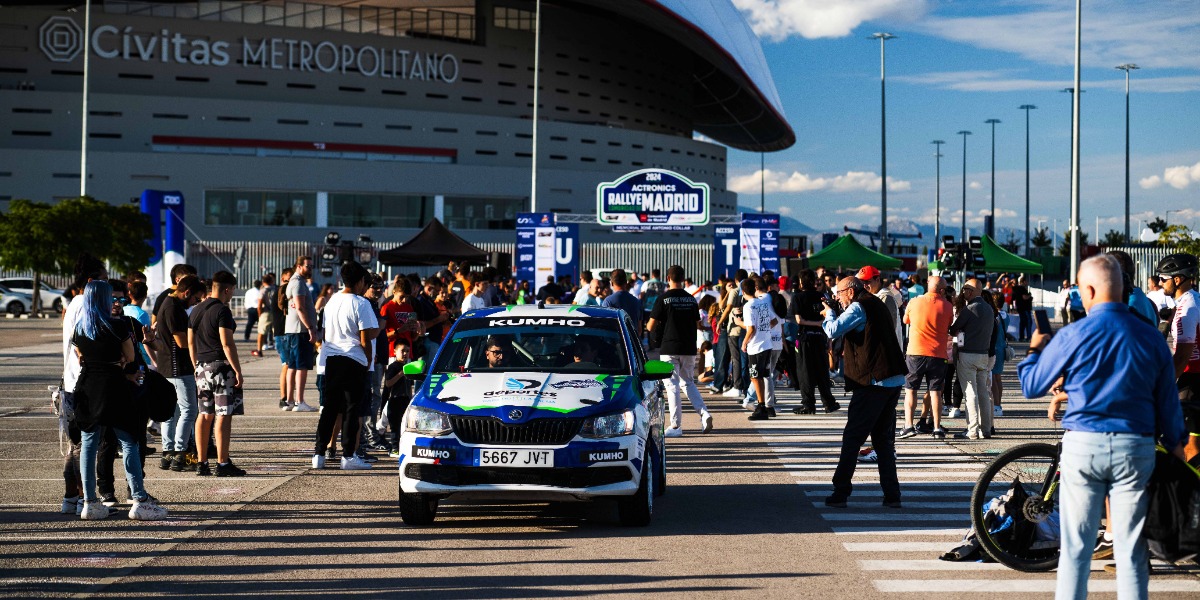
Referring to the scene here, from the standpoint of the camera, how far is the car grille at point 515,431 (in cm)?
851

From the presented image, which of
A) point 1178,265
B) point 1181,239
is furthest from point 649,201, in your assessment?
point 1178,265

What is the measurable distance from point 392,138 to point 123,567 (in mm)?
64311

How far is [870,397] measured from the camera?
9.94 meters

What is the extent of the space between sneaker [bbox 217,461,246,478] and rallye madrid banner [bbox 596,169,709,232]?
26.3 metres

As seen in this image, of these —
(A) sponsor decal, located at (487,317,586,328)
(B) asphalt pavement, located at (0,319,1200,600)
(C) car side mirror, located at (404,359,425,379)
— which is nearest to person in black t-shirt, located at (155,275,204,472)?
(B) asphalt pavement, located at (0,319,1200,600)

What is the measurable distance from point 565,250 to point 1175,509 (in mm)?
31309

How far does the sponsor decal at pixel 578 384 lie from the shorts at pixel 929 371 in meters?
6.52

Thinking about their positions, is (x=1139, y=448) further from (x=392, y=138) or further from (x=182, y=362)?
(x=392, y=138)

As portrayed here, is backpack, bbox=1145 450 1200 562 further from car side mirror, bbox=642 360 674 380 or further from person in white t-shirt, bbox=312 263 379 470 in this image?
person in white t-shirt, bbox=312 263 379 470

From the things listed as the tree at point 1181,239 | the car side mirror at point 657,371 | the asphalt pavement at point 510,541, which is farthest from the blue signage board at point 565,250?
the car side mirror at point 657,371

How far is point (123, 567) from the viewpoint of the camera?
7.42 m

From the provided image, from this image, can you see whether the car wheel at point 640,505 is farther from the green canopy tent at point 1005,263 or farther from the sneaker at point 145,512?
the green canopy tent at point 1005,263

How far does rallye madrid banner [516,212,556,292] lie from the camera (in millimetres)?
37062

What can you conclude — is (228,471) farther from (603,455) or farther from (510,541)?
(603,455)
